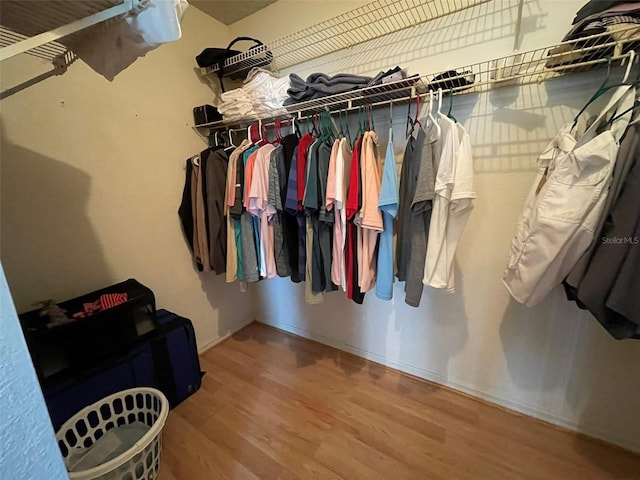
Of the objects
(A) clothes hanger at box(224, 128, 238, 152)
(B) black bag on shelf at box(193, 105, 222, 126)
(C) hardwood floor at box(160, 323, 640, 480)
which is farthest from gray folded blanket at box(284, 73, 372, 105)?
(C) hardwood floor at box(160, 323, 640, 480)

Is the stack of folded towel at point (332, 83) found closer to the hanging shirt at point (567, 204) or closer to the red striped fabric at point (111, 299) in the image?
the hanging shirt at point (567, 204)

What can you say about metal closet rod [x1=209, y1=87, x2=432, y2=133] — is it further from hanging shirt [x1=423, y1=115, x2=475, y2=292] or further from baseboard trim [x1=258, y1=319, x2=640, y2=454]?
baseboard trim [x1=258, y1=319, x2=640, y2=454]

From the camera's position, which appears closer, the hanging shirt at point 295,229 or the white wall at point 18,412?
the white wall at point 18,412

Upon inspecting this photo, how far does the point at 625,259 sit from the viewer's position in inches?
32.4

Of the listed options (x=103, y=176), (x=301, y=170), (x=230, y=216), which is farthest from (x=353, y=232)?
(x=103, y=176)

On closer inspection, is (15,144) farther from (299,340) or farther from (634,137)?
(634,137)

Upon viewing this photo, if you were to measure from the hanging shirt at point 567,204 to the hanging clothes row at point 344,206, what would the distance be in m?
0.24

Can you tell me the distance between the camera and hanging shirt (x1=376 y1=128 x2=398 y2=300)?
1163 millimetres

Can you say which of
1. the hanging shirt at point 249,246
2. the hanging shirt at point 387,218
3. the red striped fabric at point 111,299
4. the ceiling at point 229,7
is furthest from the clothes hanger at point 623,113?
the red striped fabric at point 111,299

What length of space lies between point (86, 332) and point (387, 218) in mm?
1457

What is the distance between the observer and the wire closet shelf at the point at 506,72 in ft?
2.89

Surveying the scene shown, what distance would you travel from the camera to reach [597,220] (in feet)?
2.86

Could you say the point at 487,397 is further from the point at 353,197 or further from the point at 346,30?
the point at 346,30

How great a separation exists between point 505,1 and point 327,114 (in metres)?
0.89
